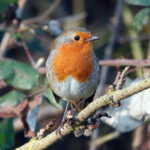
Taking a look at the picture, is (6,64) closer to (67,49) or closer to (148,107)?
(67,49)

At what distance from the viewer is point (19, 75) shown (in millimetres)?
3199

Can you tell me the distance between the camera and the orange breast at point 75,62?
116 inches

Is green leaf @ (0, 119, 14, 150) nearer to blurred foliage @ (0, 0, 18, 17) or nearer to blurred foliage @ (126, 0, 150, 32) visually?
blurred foliage @ (0, 0, 18, 17)

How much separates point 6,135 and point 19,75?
550 millimetres

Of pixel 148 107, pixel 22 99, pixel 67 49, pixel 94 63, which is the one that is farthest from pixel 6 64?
pixel 148 107

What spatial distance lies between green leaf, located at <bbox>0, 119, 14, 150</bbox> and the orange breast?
2.26 ft

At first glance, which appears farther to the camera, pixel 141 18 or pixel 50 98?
pixel 50 98

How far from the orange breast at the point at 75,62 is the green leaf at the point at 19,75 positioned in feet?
0.91

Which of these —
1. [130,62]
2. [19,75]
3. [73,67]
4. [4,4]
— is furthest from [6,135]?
[4,4]

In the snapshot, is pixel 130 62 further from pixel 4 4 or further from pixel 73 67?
pixel 4 4

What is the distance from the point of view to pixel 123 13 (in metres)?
5.10

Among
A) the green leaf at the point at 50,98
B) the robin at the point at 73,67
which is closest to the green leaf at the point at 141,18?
the robin at the point at 73,67

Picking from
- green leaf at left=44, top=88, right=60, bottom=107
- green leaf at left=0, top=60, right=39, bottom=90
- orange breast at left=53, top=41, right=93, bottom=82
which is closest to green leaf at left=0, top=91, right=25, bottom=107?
green leaf at left=0, top=60, right=39, bottom=90

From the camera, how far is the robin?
296 cm
